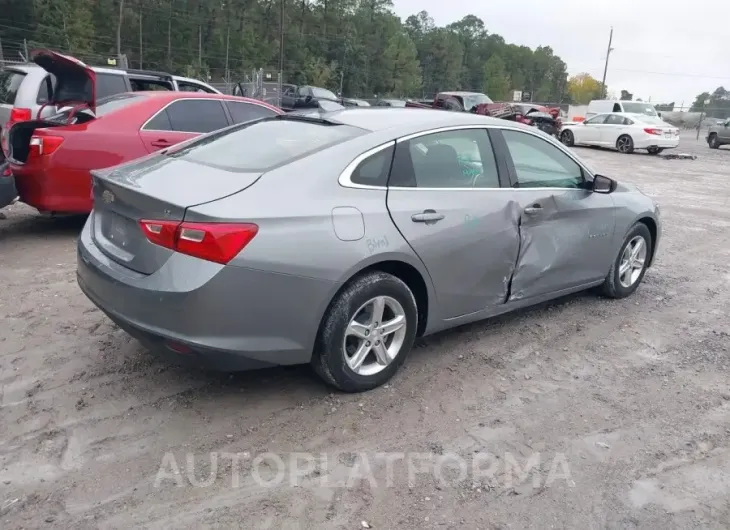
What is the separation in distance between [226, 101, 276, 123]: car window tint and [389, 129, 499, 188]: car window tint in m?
3.84

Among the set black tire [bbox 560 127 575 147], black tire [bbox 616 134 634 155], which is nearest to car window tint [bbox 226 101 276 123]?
black tire [bbox 616 134 634 155]

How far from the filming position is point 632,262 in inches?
217

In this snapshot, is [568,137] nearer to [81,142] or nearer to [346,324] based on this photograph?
[81,142]

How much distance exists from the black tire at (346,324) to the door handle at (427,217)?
1.19 ft

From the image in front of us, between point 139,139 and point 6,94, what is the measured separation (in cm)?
340

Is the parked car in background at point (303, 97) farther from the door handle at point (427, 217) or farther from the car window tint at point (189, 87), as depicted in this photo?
the door handle at point (427, 217)

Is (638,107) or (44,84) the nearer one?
(44,84)

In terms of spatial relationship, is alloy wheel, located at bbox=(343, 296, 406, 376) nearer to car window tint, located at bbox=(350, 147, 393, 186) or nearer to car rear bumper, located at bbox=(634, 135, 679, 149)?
car window tint, located at bbox=(350, 147, 393, 186)

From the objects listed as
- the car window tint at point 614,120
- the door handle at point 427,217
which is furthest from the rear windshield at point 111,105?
the car window tint at point 614,120

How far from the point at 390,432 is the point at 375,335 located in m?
0.57

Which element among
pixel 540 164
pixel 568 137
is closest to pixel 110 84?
pixel 540 164

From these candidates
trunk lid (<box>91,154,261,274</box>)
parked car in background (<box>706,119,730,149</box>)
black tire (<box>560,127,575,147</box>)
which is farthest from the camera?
parked car in background (<box>706,119,730,149</box>)

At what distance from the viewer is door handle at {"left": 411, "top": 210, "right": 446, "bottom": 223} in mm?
3619

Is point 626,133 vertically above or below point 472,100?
below
